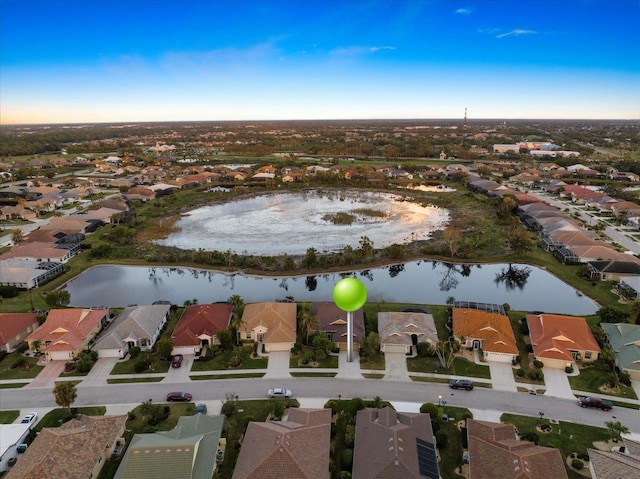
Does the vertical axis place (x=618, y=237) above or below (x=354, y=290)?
below

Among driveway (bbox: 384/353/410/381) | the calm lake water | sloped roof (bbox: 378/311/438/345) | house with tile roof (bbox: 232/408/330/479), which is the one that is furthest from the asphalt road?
the calm lake water

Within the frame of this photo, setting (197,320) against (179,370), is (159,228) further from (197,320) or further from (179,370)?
(179,370)

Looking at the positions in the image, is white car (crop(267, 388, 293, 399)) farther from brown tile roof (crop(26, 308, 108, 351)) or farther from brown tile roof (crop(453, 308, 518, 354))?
brown tile roof (crop(26, 308, 108, 351))

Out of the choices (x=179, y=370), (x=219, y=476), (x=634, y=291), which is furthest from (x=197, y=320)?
(x=634, y=291)

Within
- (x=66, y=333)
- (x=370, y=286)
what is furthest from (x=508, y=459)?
(x=66, y=333)

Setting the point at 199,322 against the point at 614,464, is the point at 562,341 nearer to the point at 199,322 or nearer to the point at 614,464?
the point at 614,464

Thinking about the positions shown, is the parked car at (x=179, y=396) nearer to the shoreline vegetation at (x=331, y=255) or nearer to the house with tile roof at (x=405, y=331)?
the house with tile roof at (x=405, y=331)
